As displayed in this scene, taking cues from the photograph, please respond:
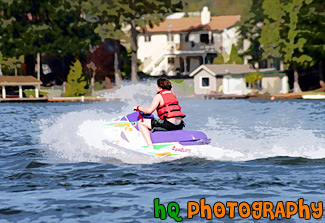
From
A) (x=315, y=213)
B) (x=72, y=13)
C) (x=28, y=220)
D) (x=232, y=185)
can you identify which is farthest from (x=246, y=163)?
(x=72, y=13)

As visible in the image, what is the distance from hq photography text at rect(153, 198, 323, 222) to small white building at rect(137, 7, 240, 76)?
3345 inches

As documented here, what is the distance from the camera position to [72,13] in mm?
87750

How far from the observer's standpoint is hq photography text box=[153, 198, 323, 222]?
440 inches

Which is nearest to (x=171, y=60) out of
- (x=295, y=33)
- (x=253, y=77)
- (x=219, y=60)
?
(x=219, y=60)

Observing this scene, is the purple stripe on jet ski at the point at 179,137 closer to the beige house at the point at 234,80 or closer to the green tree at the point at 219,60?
the beige house at the point at 234,80

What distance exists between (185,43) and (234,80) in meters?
20.7

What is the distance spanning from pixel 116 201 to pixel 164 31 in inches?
3590

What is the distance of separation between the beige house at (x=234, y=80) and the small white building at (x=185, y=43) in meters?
13.2

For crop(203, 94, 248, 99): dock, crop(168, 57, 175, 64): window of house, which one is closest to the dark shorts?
crop(203, 94, 248, 99): dock

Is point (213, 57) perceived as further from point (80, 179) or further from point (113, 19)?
point (80, 179)

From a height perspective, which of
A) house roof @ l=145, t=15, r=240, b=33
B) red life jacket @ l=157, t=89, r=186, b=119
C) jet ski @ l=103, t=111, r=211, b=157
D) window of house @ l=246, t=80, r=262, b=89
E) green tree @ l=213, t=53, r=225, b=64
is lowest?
jet ski @ l=103, t=111, r=211, b=157

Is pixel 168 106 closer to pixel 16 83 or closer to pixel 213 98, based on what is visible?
pixel 213 98

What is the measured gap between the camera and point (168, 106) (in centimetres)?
1653

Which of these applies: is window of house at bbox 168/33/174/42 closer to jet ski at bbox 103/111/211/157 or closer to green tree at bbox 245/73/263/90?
green tree at bbox 245/73/263/90
